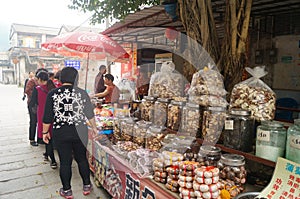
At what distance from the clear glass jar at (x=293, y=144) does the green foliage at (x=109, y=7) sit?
4.00 meters

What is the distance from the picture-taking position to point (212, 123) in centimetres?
195

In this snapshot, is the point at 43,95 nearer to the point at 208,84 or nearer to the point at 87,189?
the point at 87,189

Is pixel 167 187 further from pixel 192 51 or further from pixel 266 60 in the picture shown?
pixel 266 60

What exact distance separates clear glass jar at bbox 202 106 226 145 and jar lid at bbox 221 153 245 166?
0.26 m

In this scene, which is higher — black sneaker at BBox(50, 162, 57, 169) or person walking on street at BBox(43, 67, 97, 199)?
person walking on street at BBox(43, 67, 97, 199)

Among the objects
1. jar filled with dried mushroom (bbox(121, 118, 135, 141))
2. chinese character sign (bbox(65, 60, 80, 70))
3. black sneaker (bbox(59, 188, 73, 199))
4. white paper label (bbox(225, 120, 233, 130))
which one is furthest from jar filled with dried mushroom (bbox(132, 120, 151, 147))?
chinese character sign (bbox(65, 60, 80, 70))

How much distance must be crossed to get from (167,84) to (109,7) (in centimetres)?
303

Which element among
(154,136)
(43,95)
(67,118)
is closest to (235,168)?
(154,136)

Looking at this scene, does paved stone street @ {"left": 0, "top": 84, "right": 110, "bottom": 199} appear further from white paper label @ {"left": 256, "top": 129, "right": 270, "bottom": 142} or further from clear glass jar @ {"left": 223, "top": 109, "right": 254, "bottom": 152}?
white paper label @ {"left": 256, "top": 129, "right": 270, "bottom": 142}

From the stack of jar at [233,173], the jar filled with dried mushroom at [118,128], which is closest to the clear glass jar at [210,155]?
the stack of jar at [233,173]

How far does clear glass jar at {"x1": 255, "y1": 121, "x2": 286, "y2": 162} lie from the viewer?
1594 mm

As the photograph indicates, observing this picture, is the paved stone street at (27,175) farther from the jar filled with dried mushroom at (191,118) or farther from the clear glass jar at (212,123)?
the clear glass jar at (212,123)

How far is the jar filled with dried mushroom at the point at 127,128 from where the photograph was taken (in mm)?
2816

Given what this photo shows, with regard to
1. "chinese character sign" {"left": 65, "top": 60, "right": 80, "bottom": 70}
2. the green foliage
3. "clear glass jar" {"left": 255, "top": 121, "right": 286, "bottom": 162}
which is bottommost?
"clear glass jar" {"left": 255, "top": 121, "right": 286, "bottom": 162}
